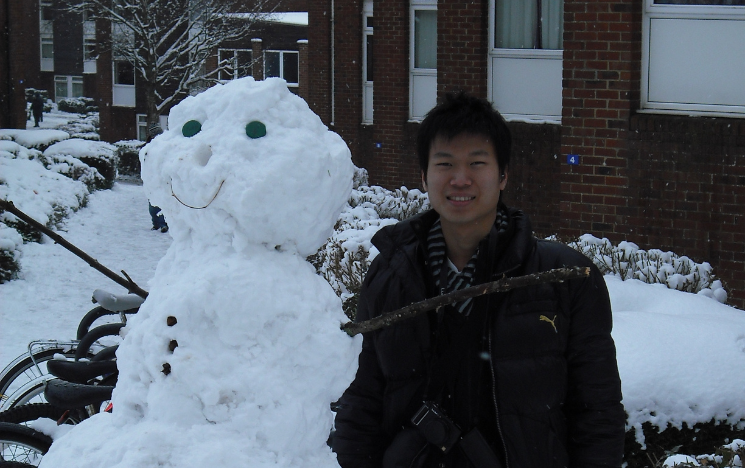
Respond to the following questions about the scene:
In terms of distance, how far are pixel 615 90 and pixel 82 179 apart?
1268 centimetres

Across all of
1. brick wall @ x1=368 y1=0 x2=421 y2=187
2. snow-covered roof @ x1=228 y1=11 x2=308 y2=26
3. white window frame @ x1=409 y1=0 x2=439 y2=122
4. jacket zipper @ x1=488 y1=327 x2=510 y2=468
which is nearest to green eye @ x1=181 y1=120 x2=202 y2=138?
jacket zipper @ x1=488 y1=327 x2=510 y2=468

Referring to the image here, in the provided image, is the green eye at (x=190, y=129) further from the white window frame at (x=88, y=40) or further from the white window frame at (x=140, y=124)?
the white window frame at (x=88, y=40)

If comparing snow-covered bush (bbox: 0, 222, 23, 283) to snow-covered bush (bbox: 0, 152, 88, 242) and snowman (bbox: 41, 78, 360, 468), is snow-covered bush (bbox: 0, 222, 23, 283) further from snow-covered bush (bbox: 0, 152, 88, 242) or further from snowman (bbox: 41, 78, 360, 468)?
snowman (bbox: 41, 78, 360, 468)

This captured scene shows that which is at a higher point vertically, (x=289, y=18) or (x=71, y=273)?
(x=289, y=18)

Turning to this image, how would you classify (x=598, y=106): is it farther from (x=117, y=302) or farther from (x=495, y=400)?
(x=495, y=400)

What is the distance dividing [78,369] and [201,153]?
245 cm

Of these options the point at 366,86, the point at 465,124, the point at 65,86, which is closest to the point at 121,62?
the point at 366,86

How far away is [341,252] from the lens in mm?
6648

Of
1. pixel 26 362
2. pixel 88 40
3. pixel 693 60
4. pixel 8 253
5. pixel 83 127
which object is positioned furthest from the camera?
pixel 88 40

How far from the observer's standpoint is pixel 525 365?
7.61 ft

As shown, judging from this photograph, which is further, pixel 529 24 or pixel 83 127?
pixel 83 127

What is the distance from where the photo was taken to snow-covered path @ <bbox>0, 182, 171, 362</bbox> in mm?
8253

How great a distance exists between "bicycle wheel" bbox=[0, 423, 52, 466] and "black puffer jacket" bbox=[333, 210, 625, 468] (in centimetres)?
222

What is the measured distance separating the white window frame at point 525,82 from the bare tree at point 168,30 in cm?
1627
